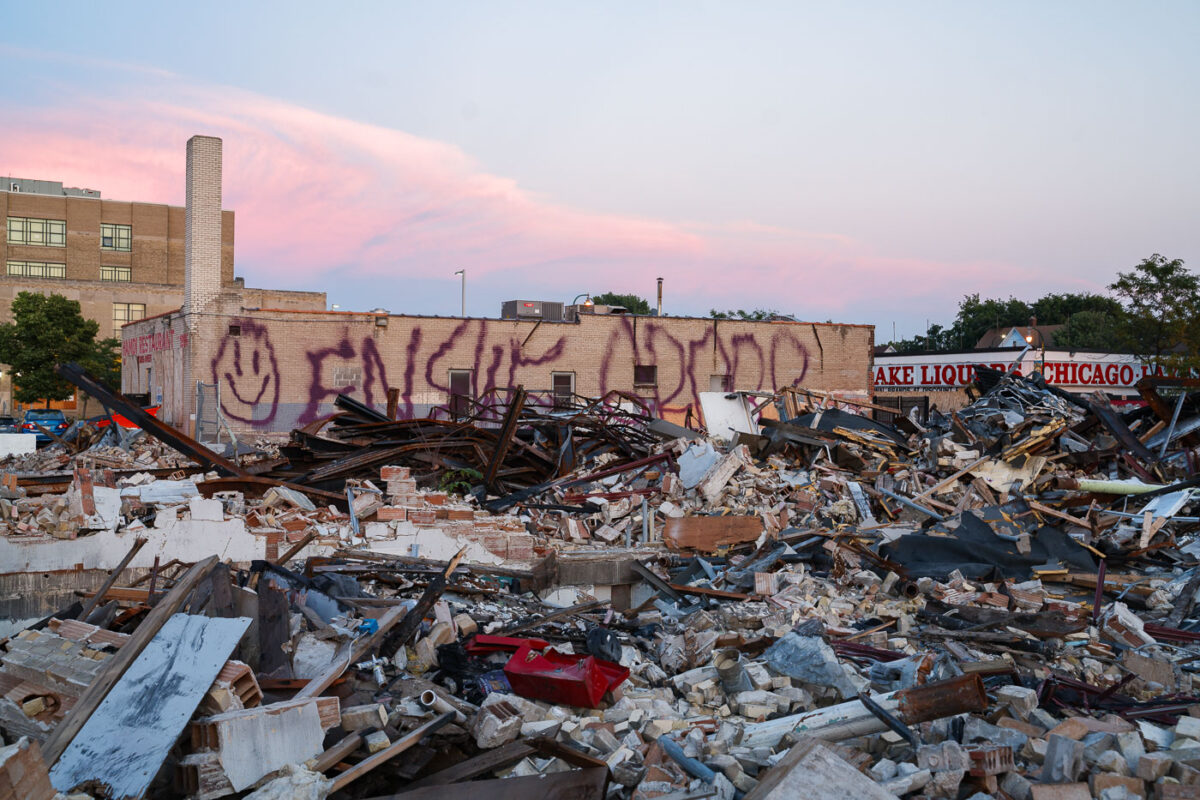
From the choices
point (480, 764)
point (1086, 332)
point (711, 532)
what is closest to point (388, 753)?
point (480, 764)

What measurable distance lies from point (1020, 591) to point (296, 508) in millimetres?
7360

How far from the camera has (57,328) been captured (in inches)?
1629

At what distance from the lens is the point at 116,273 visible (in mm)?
62156

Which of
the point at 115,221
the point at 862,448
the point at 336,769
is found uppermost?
the point at 115,221

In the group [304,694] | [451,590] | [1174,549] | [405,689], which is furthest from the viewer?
[1174,549]

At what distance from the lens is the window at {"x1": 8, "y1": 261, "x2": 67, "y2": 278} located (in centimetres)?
6075

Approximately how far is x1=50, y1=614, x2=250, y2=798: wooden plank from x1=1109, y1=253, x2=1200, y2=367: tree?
34.3m

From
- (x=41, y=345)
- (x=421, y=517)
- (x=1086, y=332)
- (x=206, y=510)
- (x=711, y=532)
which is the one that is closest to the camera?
(x=206, y=510)

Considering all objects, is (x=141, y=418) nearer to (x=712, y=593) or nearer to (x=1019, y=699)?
(x=712, y=593)

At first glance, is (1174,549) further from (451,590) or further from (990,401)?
(451,590)

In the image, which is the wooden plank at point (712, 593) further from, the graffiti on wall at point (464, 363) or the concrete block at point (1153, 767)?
the graffiti on wall at point (464, 363)

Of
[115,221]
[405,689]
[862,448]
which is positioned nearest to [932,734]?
[405,689]

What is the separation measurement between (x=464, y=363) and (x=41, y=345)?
2717 centimetres

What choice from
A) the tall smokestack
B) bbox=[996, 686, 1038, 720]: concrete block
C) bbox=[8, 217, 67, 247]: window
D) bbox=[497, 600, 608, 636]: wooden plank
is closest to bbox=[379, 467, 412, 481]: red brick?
bbox=[497, 600, 608, 636]: wooden plank
